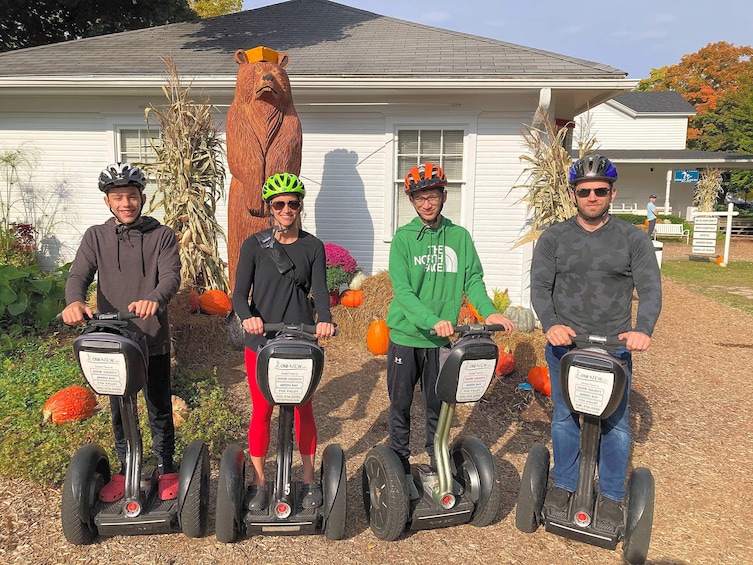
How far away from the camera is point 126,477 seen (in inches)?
108

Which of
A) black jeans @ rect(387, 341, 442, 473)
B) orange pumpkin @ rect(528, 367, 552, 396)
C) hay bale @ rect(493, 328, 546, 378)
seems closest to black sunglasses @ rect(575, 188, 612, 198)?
black jeans @ rect(387, 341, 442, 473)

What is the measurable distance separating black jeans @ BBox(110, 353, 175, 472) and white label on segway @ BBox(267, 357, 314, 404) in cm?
85

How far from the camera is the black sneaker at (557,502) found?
2780 millimetres

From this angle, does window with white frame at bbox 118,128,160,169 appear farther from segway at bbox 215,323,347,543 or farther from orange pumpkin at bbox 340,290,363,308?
segway at bbox 215,323,347,543

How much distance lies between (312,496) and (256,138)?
13.7 ft

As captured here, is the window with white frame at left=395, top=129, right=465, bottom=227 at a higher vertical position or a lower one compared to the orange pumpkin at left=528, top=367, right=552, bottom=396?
higher

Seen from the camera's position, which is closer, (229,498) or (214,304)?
(229,498)

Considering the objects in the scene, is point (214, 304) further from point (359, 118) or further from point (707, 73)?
point (707, 73)

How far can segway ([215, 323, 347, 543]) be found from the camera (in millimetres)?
2529

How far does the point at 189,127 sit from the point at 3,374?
334 cm

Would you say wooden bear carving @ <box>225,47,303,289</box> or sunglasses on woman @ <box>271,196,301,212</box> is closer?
sunglasses on woman @ <box>271,196,301,212</box>

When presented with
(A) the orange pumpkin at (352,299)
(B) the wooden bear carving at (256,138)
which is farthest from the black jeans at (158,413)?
(A) the orange pumpkin at (352,299)

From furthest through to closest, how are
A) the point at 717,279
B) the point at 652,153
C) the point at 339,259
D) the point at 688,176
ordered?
the point at 688,176 → the point at 652,153 → the point at 717,279 → the point at 339,259

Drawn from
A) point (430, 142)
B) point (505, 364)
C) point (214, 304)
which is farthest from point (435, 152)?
point (214, 304)
